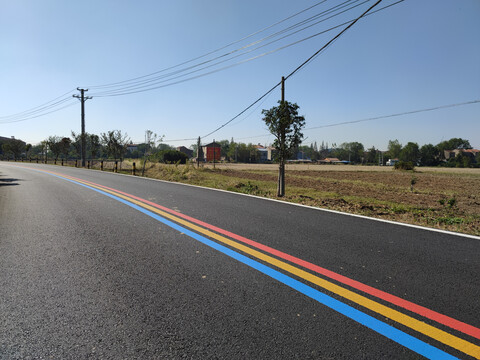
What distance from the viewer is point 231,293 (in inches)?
97.1

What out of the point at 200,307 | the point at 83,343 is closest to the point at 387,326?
the point at 200,307

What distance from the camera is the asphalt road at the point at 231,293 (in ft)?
5.82

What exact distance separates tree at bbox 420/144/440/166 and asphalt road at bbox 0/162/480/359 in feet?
393

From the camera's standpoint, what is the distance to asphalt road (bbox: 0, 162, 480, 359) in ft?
5.82

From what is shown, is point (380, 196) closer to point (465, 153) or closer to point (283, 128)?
point (283, 128)

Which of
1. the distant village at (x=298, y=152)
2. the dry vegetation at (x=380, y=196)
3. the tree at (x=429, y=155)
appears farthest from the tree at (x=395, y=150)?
the dry vegetation at (x=380, y=196)

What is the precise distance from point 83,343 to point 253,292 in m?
1.36

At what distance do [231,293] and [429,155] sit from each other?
12515 centimetres

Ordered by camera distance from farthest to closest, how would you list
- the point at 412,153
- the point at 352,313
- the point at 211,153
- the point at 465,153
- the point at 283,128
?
the point at 465,153 < the point at 211,153 < the point at 412,153 < the point at 283,128 < the point at 352,313

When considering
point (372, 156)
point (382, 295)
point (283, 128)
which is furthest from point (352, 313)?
point (372, 156)

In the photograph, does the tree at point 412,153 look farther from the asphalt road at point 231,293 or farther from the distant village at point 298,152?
the asphalt road at point 231,293

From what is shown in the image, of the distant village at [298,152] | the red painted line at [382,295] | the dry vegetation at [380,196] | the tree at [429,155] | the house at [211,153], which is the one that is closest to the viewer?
the red painted line at [382,295]

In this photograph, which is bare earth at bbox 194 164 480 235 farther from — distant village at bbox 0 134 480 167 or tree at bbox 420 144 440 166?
tree at bbox 420 144 440 166

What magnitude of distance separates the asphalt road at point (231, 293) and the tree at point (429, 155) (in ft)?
393
